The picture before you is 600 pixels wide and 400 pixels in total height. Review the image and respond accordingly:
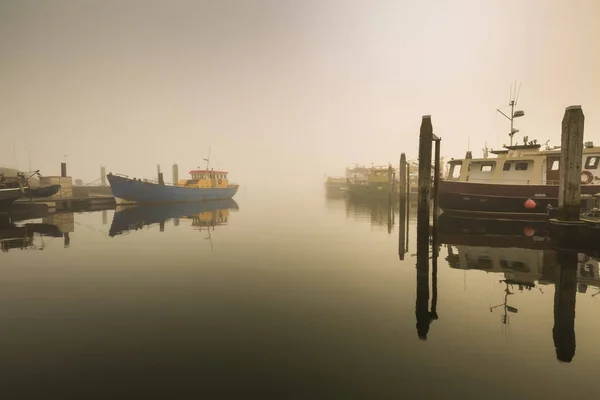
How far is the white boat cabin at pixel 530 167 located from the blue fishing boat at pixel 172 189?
35231 millimetres

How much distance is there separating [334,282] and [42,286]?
8.29m

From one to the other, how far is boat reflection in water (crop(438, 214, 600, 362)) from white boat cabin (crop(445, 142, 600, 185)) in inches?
200

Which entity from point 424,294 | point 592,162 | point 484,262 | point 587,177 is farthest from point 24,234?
point 592,162

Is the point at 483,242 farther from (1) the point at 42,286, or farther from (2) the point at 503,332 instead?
(1) the point at 42,286

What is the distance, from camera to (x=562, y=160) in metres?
12.0

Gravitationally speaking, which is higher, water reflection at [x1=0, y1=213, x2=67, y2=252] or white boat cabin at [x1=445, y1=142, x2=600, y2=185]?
white boat cabin at [x1=445, y1=142, x2=600, y2=185]

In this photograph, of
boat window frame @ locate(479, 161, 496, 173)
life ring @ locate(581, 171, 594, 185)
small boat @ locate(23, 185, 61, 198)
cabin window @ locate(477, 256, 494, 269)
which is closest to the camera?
cabin window @ locate(477, 256, 494, 269)

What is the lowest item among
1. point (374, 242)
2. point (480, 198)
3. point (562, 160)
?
point (374, 242)

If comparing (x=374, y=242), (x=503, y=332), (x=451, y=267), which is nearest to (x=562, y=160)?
(x=451, y=267)

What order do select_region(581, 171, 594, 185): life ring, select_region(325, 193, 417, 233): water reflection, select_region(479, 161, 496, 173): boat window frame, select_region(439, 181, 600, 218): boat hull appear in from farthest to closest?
select_region(325, 193, 417, 233): water reflection, select_region(479, 161, 496, 173): boat window frame, select_region(439, 181, 600, 218): boat hull, select_region(581, 171, 594, 185): life ring

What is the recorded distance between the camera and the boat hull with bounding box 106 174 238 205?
120ft

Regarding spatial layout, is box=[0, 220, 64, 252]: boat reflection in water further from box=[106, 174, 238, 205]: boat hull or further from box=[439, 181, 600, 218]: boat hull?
box=[439, 181, 600, 218]: boat hull

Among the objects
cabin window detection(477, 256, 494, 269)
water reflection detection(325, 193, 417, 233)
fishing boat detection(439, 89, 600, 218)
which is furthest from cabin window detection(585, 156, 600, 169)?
cabin window detection(477, 256, 494, 269)

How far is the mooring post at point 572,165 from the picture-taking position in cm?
1166
